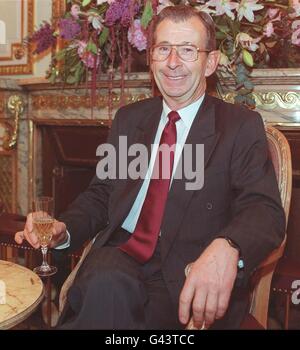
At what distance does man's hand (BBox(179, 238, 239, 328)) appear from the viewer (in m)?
1.15

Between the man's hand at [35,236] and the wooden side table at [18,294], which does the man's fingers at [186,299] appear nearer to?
the wooden side table at [18,294]

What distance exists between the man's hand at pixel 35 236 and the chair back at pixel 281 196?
0.65 meters

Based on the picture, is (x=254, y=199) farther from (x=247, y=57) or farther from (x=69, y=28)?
(x=69, y=28)

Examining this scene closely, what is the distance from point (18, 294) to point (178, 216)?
54 cm

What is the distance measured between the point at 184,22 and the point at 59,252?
2.87ft

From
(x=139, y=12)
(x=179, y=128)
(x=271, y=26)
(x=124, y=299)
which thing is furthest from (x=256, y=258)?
(x=139, y=12)

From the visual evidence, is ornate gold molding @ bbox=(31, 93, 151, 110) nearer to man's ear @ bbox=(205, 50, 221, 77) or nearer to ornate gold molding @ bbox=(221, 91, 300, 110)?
ornate gold molding @ bbox=(221, 91, 300, 110)

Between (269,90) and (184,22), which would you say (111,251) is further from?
(269,90)

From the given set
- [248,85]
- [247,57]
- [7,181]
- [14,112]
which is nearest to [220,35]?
[247,57]

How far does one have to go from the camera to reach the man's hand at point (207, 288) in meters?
1.15

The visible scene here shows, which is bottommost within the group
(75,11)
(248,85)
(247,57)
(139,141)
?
(139,141)

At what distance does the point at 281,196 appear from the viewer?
1.53 meters

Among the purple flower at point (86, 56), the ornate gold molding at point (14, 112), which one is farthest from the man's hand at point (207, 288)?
the ornate gold molding at point (14, 112)

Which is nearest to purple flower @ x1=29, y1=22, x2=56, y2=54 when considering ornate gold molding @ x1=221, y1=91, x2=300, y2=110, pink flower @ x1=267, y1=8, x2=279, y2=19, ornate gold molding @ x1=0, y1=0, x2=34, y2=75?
ornate gold molding @ x1=0, y1=0, x2=34, y2=75
